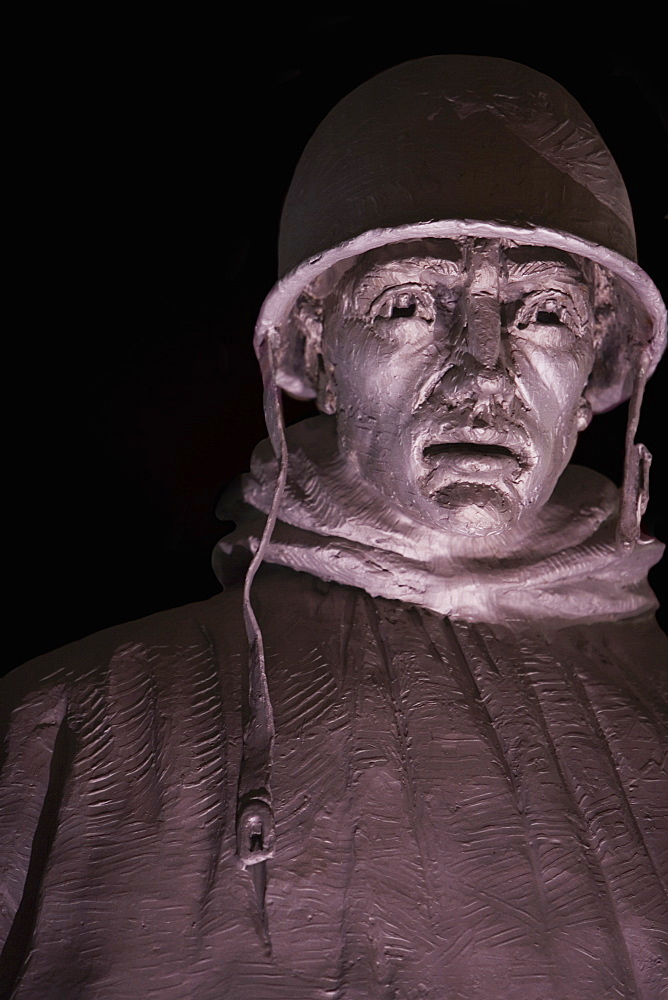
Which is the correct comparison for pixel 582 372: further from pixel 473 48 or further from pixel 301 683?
pixel 473 48

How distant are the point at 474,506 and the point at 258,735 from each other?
1.43ft

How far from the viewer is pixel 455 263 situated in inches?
102

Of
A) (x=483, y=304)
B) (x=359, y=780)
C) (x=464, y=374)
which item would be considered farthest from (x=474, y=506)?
(x=359, y=780)

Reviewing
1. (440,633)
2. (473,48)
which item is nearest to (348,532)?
(440,633)

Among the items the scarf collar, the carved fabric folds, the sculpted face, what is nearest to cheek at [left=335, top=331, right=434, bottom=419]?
the sculpted face

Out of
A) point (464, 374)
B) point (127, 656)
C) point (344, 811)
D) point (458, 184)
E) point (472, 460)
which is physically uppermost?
point (458, 184)

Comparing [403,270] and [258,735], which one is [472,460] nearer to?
[403,270]

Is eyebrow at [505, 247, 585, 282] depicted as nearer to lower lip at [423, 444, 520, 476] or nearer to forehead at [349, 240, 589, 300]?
forehead at [349, 240, 589, 300]

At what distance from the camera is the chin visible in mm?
2537

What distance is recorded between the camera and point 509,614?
2658 mm

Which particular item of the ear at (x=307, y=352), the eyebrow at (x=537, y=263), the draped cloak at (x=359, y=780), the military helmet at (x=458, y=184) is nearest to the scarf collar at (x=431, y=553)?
the draped cloak at (x=359, y=780)

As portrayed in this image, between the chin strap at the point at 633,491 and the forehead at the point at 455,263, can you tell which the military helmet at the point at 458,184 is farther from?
the chin strap at the point at 633,491

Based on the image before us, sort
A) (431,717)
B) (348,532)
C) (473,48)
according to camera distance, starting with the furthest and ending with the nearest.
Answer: (473,48)
(348,532)
(431,717)

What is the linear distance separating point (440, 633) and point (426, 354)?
0.39 metres
